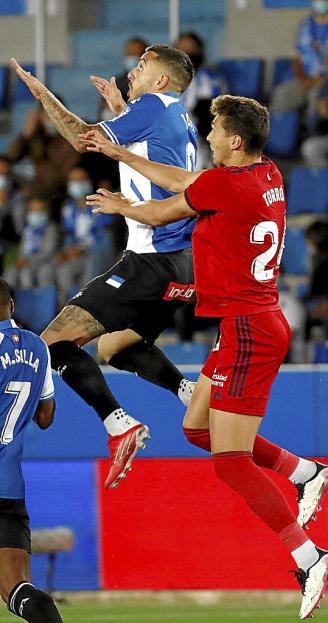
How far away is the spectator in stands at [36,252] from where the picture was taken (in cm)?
1171

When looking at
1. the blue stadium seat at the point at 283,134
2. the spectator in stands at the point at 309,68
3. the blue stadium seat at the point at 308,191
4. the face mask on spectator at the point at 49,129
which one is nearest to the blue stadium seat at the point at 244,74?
the spectator in stands at the point at 309,68

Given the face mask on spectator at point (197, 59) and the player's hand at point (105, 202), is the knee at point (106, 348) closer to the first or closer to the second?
the player's hand at point (105, 202)

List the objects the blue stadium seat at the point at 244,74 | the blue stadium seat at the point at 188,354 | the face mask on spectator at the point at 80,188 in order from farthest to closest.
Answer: the blue stadium seat at the point at 244,74, the face mask on spectator at the point at 80,188, the blue stadium seat at the point at 188,354

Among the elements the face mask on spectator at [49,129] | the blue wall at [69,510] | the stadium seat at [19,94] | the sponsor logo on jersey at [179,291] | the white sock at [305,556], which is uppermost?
the stadium seat at [19,94]

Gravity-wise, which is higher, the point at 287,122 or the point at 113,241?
the point at 287,122

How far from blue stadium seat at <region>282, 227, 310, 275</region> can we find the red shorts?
5468 millimetres

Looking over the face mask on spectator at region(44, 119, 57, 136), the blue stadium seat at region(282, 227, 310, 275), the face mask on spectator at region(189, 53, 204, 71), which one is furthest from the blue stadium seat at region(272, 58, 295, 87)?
the face mask on spectator at region(44, 119, 57, 136)

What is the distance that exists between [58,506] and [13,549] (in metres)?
3.18

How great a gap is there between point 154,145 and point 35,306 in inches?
202

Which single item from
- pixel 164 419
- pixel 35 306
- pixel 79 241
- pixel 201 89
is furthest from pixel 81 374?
pixel 201 89

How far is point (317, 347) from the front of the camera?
10.5 meters

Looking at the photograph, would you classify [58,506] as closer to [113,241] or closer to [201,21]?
[113,241]

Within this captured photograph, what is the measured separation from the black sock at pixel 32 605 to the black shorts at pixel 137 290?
1.37 m

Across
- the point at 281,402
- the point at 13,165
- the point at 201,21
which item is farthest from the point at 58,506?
the point at 201,21
